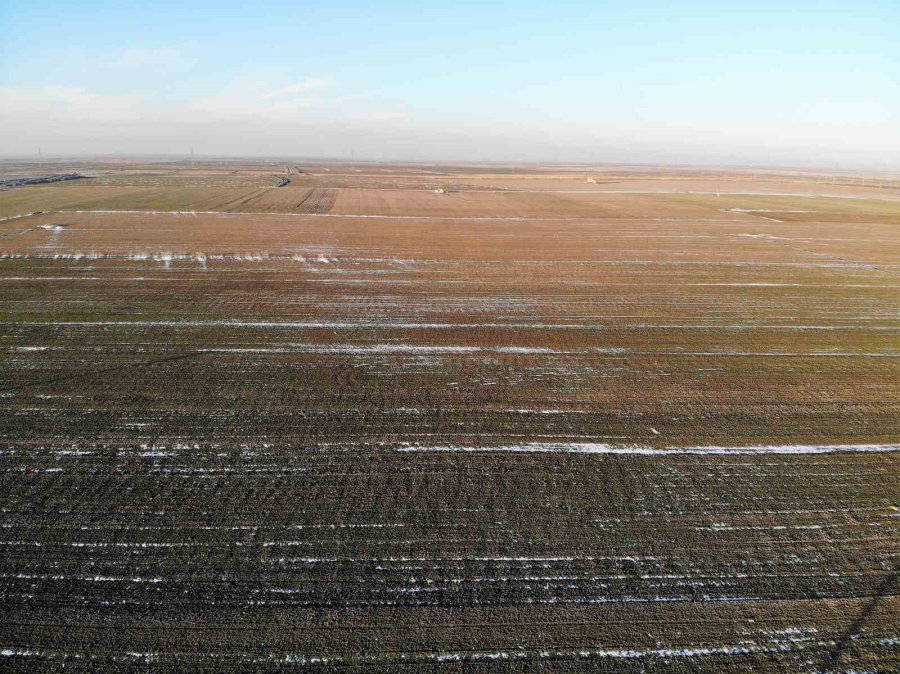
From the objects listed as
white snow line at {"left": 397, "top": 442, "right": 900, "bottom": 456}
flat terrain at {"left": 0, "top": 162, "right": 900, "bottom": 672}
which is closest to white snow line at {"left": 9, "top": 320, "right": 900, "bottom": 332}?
flat terrain at {"left": 0, "top": 162, "right": 900, "bottom": 672}

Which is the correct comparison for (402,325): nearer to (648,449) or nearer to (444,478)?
(444,478)

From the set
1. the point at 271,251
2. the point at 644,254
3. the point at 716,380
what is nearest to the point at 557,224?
the point at 644,254

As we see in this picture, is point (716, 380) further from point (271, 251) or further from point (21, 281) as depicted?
point (21, 281)

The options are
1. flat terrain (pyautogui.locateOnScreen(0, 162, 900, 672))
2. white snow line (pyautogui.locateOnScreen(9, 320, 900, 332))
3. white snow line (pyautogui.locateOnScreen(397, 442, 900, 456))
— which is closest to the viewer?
flat terrain (pyautogui.locateOnScreen(0, 162, 900, 672))

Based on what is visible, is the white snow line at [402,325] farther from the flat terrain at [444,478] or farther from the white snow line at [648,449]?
the white snow line at [648,449]

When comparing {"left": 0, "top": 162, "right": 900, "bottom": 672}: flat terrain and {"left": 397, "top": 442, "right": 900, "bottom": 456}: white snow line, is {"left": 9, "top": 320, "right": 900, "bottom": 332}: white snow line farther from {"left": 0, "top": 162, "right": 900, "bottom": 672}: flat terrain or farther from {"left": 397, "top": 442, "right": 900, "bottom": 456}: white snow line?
{"left": 397, "top": 442, "right": 900, "bottom": 456}: white snow line

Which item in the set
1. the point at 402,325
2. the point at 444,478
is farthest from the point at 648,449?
the point at 402,325

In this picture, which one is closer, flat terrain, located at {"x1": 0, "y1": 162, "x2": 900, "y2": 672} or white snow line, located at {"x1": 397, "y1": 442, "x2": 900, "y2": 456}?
flat terrain, located at {"x1": 0, "y1": 162, "x2": 900, "y2": 672}

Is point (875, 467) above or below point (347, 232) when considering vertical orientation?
below

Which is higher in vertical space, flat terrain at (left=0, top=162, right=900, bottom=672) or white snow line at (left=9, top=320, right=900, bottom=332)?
white snow line at (left=9, top=320, right=900, bottom=332)
